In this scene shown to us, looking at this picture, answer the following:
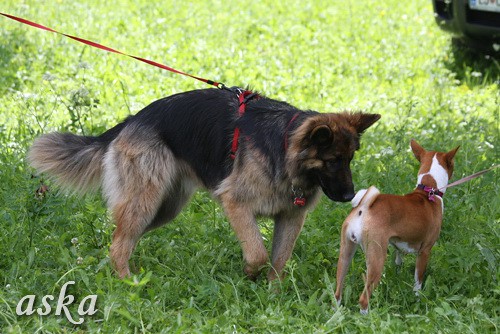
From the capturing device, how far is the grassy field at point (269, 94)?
4.59 meters

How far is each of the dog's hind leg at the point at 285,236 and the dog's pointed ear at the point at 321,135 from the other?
63 centimetres

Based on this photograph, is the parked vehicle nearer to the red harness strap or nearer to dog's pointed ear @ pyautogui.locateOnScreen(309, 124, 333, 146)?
the red harness strap

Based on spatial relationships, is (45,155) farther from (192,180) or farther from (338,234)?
(338,234)

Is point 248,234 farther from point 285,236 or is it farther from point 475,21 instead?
point 475,21

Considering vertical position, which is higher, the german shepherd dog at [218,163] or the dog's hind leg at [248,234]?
the german shepherd dog at [218,163]

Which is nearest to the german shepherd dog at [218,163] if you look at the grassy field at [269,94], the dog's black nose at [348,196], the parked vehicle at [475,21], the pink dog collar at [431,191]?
the dog's black nose at [348,196]

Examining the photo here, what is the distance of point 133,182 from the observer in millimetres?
5457

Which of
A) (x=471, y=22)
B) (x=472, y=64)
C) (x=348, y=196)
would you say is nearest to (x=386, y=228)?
(x=348, y=196)

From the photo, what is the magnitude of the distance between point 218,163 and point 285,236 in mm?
615

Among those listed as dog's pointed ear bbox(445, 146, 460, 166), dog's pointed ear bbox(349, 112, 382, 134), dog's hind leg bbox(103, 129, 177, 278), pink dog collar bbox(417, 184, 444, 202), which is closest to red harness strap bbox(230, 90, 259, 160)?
dog's hind leg bbox(103, 129, 177, 278)

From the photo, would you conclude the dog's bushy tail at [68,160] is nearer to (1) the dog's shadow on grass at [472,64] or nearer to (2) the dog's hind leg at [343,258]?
(2) the dog's hind leg at [343,258]

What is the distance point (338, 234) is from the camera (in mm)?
5910

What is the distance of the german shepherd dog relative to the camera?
198 inches

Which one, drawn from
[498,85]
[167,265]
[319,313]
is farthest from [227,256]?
[498,85]
